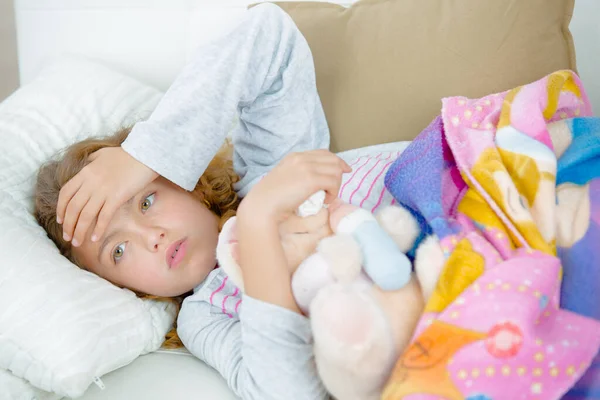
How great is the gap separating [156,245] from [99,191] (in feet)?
0.39

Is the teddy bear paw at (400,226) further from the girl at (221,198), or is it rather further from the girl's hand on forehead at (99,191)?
the girl's hand on forehead at (99,191)

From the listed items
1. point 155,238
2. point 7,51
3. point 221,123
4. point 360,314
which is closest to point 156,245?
point 155,238

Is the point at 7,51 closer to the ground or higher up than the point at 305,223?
closer to the ground

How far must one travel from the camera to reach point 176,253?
0.91 m

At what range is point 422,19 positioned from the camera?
1.01 meters

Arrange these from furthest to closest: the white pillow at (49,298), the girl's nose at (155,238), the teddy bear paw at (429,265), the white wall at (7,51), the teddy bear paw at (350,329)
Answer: the white wall at (7,51)
the girl's nose at (155,238)
the white pillow at (49,298)
the teddy bear paw at (429,265)
the teddy bear paw at (350,329)

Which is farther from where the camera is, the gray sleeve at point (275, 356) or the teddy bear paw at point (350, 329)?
the gray sleeve at point (275, 356)

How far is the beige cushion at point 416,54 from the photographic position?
950 mm

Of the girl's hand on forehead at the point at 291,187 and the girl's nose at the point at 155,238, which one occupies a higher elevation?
the girl's hand on forehead at the point at 291,187

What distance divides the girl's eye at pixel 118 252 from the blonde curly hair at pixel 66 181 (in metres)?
0.10

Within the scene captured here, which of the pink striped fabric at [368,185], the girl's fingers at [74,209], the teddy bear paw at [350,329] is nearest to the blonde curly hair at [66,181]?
the girl's fingers at [74,209]

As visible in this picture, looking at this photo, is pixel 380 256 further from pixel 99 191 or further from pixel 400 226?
pixel 99 191

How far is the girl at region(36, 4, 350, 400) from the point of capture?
27.9 inches

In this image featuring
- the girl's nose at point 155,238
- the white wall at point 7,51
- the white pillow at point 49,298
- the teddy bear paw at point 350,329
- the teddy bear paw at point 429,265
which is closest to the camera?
the teddy bear paw at point 350,329
